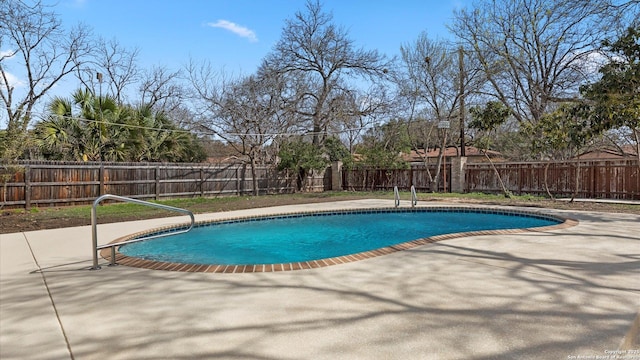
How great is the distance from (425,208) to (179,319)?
8714mm

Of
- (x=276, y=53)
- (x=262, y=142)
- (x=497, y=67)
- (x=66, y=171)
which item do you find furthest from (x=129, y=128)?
(x=497, y=67)

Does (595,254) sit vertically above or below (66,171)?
below

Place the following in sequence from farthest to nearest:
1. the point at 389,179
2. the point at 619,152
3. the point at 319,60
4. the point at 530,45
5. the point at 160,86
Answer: the point at 160,86 < the point at 319,60 < the point at 389,179 < the point at 619,152 < the point at 530,45

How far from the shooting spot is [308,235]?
779 cm

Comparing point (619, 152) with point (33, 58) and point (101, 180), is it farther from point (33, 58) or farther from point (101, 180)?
point (33, 58)

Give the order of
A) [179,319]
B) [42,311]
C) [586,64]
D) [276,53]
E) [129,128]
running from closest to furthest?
[179,319]
[42,311]
[129,128]
[586,64]
[276,53]

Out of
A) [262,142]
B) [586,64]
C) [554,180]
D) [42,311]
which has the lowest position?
[42,311]

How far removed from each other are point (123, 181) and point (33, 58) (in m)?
8.02

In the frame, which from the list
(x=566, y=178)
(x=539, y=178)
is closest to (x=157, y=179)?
(x=539, y=178)

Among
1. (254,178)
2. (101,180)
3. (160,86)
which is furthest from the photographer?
(160,86)

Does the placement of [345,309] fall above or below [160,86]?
below

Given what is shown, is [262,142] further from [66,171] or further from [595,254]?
[595,254]

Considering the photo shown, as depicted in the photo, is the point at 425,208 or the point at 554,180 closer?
the point at 425,208

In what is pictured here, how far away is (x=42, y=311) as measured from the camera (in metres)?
2.77
